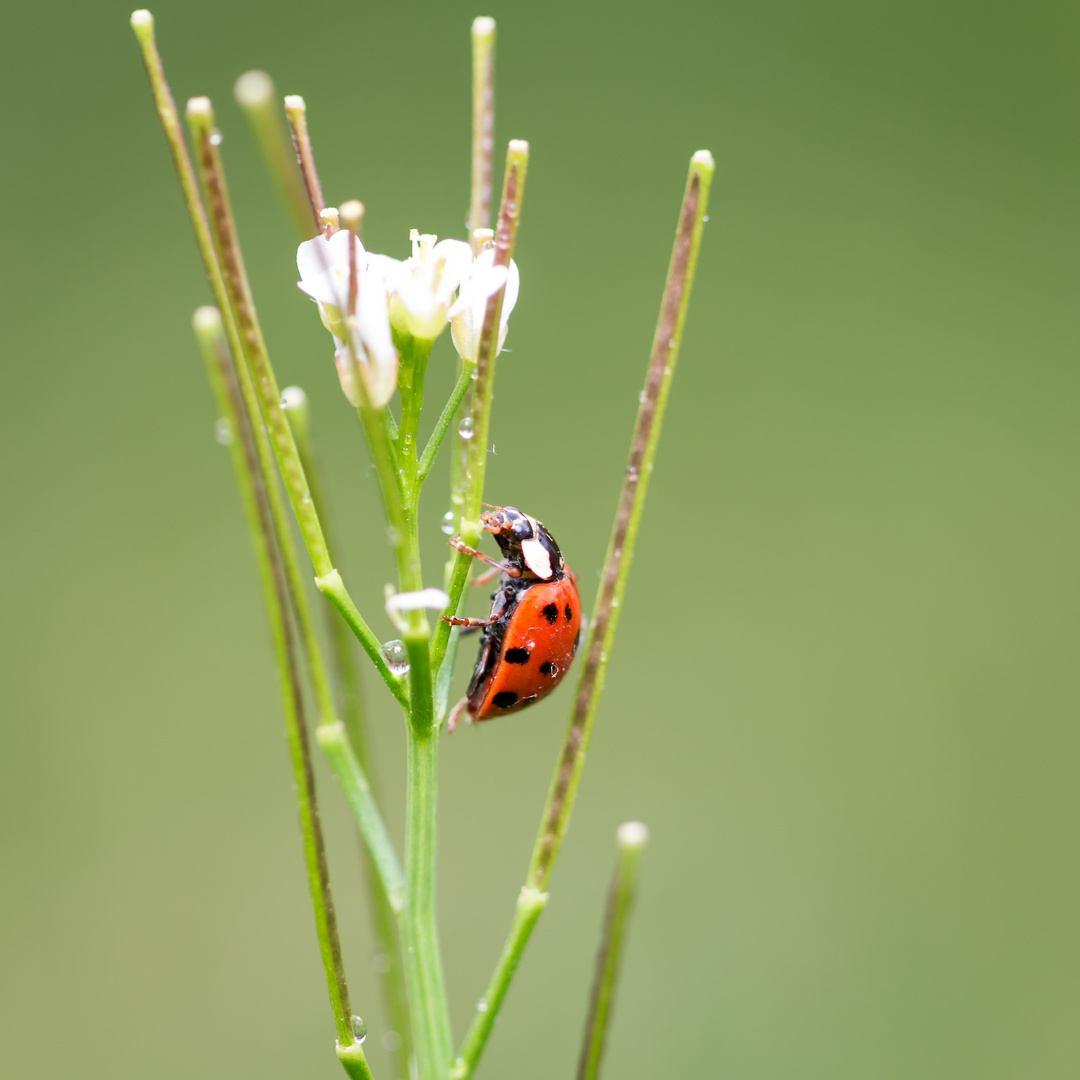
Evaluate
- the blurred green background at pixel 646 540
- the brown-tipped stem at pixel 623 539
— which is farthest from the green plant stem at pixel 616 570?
the blurred green background at pixel 646 540

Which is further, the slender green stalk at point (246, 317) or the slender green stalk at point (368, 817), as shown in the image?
the slender green stalk at point (368, 817)

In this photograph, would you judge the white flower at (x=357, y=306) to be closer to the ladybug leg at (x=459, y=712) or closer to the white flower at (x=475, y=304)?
the white flower at (x=475, y=304)

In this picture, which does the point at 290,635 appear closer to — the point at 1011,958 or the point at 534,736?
the point at 534,736

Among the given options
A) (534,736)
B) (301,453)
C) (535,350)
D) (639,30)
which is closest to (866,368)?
(535,350)

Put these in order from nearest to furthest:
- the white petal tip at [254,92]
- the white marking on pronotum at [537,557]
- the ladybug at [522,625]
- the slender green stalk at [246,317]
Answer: the white petal tip at [254,92]
the slender green stalk at [246,317]
the ladybug at [522,625]
the white marking on pronotum at [537,557]

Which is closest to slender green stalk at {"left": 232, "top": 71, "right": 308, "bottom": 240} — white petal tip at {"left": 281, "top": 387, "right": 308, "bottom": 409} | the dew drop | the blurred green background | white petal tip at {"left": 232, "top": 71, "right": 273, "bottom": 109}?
white petal tip at {"left": 232, "top": 71, "right": 273, "bottom": 109}

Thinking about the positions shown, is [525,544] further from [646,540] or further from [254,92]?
[646,540]
